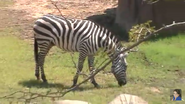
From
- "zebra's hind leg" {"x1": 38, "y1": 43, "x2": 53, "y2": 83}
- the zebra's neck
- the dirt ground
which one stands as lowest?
the dirt ground

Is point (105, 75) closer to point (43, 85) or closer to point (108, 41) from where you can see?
point (108, 41)

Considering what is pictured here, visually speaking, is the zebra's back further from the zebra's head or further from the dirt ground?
the dirt ground

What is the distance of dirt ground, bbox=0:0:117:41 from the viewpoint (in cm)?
1434

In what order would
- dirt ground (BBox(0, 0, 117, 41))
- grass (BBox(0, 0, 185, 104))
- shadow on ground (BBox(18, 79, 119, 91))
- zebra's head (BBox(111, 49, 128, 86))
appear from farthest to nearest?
dirt ground (BBox(0, 0, 117, 41)) → zebra's head (BBox(111, 49, 128, 86)) → shadow on ground (BBox(18, 79, 119, 91)) → grass (BBox(0, 0, 185, 104))

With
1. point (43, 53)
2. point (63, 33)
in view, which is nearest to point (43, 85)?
point (43, 53)

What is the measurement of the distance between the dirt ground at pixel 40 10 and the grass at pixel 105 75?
1.99m

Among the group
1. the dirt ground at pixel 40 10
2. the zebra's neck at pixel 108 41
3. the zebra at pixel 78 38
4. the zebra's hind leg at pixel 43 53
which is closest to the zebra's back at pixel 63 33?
the zebra at pixel 78 38

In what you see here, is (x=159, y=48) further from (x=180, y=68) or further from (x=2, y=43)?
(x=2, y=43)

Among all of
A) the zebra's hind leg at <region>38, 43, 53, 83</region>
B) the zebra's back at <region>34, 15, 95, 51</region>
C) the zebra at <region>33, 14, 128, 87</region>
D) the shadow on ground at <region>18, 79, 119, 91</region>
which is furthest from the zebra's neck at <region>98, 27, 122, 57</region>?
the zebra's hind leg at <region>38, 43, 53, 83</region>

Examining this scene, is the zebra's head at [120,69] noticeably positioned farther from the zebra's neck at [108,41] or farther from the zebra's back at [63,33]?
the zebra's back at [63,33]

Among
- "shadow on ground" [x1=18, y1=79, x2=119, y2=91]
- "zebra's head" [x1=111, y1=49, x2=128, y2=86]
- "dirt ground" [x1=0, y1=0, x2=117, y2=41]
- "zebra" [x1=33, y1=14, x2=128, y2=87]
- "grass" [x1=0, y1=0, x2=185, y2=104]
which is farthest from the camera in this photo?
"dirt ground" [x1=0, y1=0, x2=117, y2=41]

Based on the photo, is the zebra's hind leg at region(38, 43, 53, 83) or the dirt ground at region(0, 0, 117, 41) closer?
the zebra's hind leg at region(38, 43, 53, 83)

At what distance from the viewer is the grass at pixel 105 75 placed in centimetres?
777

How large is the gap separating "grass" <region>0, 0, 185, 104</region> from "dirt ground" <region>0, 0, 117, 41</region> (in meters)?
1.99
